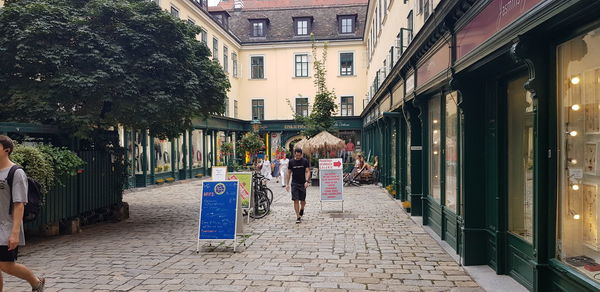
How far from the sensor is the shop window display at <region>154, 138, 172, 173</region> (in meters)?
22.1

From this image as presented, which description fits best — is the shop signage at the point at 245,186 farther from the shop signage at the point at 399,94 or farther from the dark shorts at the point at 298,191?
the shop signage at the point at 399,94

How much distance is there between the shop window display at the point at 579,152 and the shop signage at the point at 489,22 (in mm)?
567

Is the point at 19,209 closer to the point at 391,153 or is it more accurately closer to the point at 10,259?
the point at 10,259

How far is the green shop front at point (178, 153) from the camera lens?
67.4 ft

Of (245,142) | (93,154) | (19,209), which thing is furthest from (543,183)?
(245,142)

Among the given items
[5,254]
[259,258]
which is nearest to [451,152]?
[259,258]

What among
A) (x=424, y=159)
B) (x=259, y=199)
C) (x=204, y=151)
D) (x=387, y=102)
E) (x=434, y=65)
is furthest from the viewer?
(x=204, y=151)

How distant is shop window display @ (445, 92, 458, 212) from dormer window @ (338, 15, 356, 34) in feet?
101

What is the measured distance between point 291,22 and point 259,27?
2.95 meters

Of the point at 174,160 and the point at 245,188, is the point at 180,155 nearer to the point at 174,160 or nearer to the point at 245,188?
the point at 174,160

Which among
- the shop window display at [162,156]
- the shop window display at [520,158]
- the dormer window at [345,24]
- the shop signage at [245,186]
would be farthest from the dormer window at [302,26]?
the shop window display at [520,158]

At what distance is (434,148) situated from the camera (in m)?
9.52

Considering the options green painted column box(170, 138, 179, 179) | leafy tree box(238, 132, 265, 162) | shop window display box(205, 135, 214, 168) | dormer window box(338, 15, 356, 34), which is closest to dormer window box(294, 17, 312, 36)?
dormer window box(338, 15, 356, 34)

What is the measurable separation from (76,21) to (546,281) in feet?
30.2
